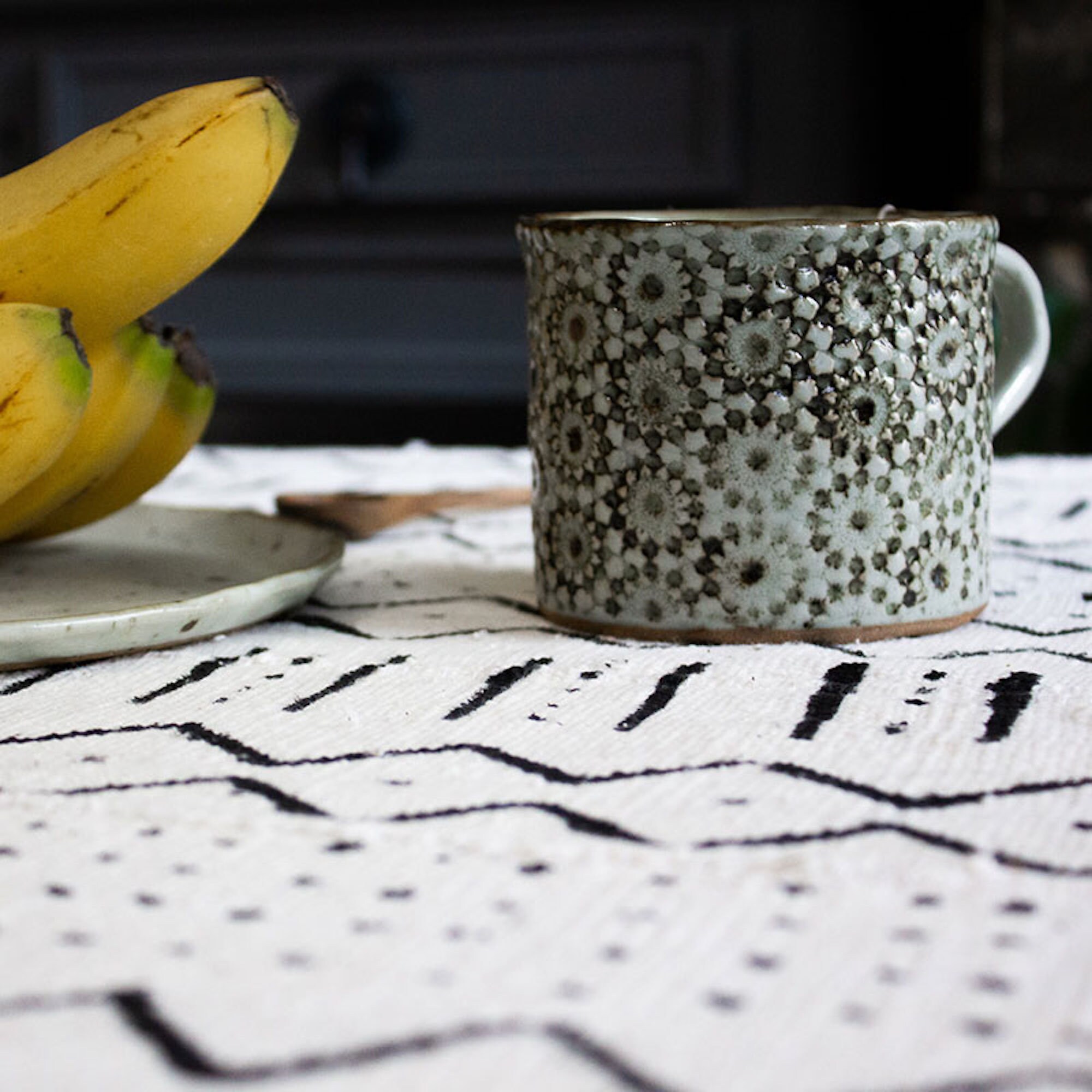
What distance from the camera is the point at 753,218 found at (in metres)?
0.36

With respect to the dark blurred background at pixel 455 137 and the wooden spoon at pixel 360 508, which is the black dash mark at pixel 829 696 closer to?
the wooden spoon at pixel 360 508

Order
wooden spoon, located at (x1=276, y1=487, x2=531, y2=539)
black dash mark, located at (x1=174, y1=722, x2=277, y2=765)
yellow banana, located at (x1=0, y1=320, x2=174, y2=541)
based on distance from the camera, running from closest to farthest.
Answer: black dash mark, located at (x1=174, y1=722, x2=277, y2=765) → yellow banana, located at (x1=0, y1=320, x2=174, y2=541) → wooden spoon, located at (x1=276, y1=487, x2=531, y2=539)

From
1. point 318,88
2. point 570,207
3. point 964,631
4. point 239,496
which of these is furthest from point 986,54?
point 964,631

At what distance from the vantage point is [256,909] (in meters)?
0.18

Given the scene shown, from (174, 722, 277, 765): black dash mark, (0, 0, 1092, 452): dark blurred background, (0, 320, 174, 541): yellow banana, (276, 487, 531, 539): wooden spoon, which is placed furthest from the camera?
(0, 0, 1092, 452): dark blurred background

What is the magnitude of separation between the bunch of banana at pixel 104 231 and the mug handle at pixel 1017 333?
0.18 meters

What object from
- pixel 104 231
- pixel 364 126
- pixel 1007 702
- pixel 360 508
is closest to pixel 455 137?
pixel 364 126

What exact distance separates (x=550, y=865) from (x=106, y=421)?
22cm

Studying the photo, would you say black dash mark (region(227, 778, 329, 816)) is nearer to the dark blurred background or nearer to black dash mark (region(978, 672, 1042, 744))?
black dash mark (region(978, 672, 1042, 744))

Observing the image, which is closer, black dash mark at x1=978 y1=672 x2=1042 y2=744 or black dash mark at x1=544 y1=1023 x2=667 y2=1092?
black dash mark at x1=544 y1=1023 x2=667 y2=1092

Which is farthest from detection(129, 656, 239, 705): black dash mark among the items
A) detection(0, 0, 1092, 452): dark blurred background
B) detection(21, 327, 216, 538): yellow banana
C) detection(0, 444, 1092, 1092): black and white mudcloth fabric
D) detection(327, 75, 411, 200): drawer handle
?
detection(327, 75, 411, 200): drawer handle

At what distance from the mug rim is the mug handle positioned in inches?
1.4

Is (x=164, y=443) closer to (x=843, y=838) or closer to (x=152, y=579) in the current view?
(x=152, y=579)

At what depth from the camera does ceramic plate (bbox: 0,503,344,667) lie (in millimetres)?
300
